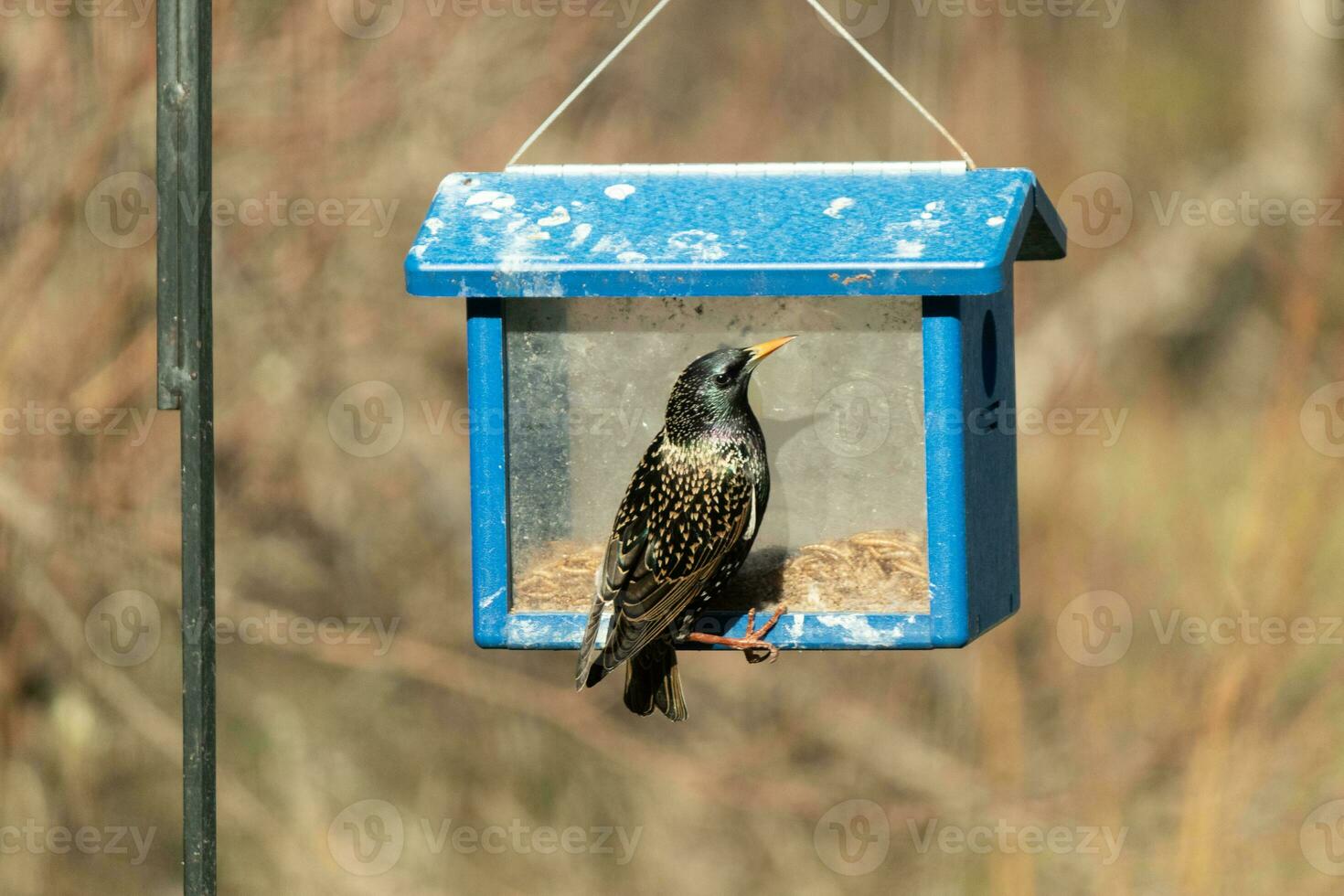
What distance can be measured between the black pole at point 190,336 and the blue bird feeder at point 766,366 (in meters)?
0.59

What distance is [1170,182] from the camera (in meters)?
8.10

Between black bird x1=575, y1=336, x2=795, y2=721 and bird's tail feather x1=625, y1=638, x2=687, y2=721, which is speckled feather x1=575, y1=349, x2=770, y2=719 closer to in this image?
black bird x1=575, y1=336, x2=795, y2=721

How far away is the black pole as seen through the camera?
4.04 meters

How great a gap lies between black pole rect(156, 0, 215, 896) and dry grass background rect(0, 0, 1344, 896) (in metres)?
3.95

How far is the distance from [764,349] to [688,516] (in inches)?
15.4

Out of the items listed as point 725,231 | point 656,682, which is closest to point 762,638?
point 656,682

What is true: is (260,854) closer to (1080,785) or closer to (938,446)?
(1080,785)

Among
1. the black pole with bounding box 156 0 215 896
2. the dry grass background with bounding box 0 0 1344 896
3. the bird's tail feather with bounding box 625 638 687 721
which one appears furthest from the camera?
the dry grass background with bounding box 0 0 1344 896

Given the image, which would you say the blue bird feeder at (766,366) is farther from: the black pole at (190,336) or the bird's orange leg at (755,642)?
the black pole at (190,336)

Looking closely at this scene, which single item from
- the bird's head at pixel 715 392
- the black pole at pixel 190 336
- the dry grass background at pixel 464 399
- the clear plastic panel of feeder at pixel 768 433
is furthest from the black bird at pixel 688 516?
the dry grass background at pixel 464 399

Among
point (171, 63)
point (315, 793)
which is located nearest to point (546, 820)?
point (315, 793)

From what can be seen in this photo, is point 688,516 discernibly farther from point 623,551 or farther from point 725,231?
point 725,231

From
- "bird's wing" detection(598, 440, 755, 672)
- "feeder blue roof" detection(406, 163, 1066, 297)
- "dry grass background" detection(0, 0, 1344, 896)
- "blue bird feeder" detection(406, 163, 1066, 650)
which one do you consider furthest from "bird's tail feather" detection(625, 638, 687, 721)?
"dry grass background" detection(0, 0, 1344, 896)

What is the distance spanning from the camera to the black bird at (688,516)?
448 cm
